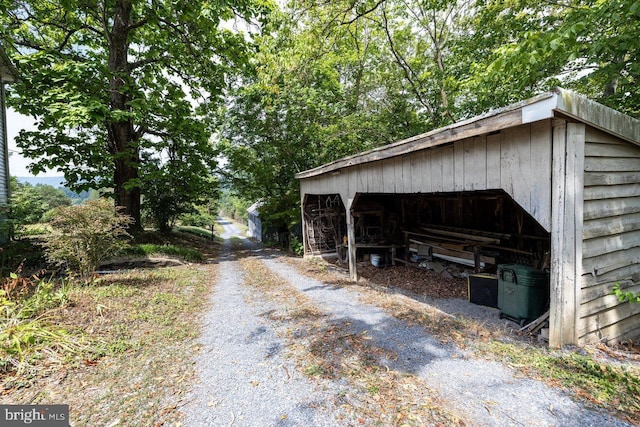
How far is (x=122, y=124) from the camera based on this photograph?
10109 mm

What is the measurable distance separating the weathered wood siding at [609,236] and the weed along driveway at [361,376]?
3.04 feet

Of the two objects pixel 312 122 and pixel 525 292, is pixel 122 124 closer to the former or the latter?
pixel 312 122

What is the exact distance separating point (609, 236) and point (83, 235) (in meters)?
8.64

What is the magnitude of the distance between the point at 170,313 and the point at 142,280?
2738 mm

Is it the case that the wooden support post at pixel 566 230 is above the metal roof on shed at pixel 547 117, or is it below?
below

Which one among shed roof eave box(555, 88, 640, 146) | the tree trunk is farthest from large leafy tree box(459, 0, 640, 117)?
the tree trunk

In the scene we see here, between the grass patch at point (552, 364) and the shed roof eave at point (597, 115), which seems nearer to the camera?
the grass patch at point (552, 364)

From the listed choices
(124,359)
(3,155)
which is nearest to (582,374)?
(124,359)

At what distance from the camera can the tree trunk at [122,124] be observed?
9.22m

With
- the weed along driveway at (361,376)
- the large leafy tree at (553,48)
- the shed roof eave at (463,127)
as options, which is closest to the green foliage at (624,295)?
the weed along driveway at (361,376)

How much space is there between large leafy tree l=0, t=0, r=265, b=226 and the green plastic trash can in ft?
28.4

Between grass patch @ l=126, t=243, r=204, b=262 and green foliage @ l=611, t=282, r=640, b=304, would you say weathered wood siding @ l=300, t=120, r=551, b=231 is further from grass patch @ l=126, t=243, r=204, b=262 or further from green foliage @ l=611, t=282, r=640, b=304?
grass patch @ l=126, t=243, r=204, b=262

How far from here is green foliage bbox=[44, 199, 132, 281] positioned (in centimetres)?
541

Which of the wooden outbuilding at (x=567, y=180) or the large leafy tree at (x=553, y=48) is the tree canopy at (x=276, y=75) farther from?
the wooden outbuilding at (x=567, y=180)
